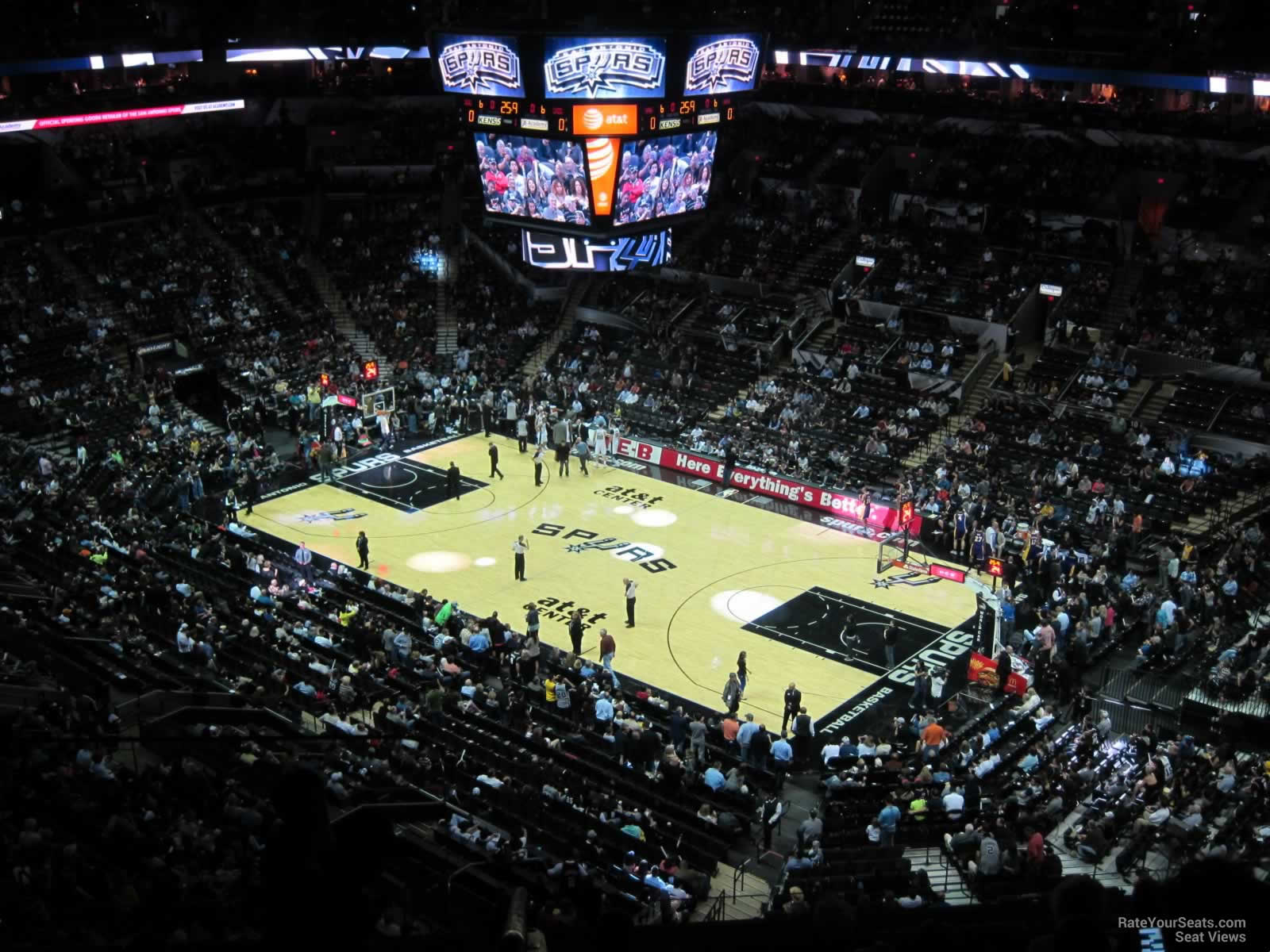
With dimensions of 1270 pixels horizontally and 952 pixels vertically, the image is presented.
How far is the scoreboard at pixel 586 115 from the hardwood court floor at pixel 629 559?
10649 mm

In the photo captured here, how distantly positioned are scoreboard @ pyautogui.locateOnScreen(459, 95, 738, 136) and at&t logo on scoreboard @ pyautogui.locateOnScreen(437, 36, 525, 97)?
38 centimetres

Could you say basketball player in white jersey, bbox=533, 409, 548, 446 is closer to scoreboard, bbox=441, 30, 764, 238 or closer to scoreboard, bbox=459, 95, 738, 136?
scoreboard, bbox=441, 30, 764, 238

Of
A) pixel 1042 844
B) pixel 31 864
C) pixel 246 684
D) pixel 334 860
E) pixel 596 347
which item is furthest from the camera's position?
pixel 596 347

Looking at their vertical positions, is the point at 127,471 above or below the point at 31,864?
below

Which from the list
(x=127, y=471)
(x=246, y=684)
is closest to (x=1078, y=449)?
(x=246, y=684)

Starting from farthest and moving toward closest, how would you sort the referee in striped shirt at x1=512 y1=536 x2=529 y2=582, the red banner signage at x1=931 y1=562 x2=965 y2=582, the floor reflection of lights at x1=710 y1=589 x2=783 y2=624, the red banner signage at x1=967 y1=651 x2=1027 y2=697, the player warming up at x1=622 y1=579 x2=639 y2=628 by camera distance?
1. the red banner signage at x1=931 y1=562 x2=965 y2=582
2. the referee in striped shirt at x1=512 y1=536 x2=529 y2=582
3. the floor reflection of lights at x1=710 y1=589 x2=783 y2=624
4. the player warming up at x1=622 y1=579 x2=639 y2=628
5. the red banner signage at x1=967 y1=651 x2=1027 y2=697

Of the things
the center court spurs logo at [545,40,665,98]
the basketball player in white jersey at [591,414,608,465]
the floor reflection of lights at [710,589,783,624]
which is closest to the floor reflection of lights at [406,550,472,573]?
the floor reflection of lights at [710,589,783,624]

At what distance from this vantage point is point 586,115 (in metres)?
36.8

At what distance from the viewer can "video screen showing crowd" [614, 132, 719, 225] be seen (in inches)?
1522

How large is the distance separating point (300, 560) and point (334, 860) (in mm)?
30278

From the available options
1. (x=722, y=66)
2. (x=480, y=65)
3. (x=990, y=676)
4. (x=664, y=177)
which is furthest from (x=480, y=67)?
(x=990, y=676)

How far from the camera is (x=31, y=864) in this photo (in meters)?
13.6

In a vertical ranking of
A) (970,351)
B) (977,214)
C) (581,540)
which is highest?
(977,214)

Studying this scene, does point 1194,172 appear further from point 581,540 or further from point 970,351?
point 581,540
